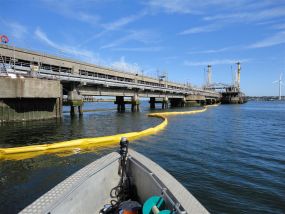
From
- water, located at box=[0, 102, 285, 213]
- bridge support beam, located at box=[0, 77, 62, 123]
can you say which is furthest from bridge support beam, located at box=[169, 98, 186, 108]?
water, located at box=[0, 102, 285, 213]

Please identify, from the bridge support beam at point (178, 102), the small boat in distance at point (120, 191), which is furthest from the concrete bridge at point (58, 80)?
the small boat in distance at point (120, 191)

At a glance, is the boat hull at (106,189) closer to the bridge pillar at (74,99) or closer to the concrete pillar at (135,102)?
the bridge pillar at (74,99)

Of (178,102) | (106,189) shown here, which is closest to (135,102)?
(178,102)

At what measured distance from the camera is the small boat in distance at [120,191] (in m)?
3.81

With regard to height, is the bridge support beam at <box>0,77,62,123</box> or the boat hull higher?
the bridge support beam at <box>0,77,62,123</box>

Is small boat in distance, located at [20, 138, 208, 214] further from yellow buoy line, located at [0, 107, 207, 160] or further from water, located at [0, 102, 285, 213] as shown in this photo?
yellow buoy line, located at [0, 107, 207, 160]

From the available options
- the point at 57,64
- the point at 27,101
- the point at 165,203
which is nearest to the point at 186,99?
the point at 57,64

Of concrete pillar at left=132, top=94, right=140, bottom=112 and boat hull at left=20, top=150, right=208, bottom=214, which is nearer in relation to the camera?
boat hull at left=20, top=150, right=208, bottom=214

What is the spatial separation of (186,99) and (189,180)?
247 ft

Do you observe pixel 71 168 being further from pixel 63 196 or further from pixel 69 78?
pixel 69 78

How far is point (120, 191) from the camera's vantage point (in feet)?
19.1

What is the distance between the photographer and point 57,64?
145ft

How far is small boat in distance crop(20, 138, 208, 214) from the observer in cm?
381

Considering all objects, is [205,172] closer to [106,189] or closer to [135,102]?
[106,189]
